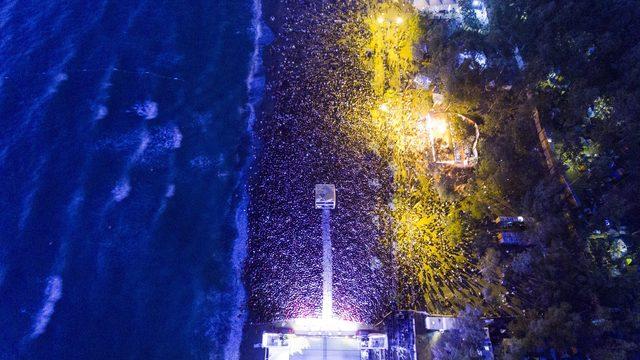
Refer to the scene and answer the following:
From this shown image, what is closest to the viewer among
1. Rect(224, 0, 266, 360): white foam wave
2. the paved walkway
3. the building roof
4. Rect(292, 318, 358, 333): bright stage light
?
Rect(292, 318, 358, 333): bright stage light

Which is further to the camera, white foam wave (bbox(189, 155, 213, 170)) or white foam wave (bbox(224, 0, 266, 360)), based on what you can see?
white foam wave (bbox(189, 155, 213, 170))

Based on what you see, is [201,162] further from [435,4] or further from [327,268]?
[435,4]

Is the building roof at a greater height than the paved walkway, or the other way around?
the building roof

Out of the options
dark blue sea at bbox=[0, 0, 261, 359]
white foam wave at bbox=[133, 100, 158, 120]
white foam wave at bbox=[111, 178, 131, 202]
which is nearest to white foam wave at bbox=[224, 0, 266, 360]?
dark blue sea at bbox=[0, 0, 261, 359]

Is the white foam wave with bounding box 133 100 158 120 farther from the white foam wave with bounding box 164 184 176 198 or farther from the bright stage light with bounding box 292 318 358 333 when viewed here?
the bright stage light with bounding box 292 318 358 333

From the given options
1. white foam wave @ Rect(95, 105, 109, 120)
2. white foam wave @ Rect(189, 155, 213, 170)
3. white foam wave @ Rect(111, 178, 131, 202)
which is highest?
white foam wave @ Rect(95, 105, 109, 120)

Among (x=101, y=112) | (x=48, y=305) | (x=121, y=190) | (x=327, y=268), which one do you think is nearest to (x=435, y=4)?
(x=327, y=268)
